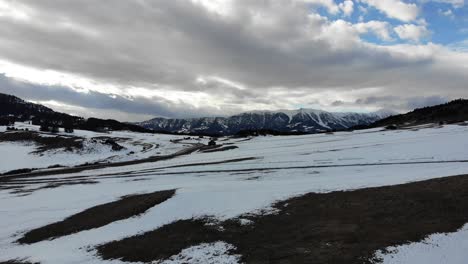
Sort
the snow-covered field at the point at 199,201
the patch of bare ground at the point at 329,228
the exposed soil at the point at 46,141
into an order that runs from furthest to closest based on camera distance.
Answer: the exposed soil at the point at 46,141, the snow-covered field at the point at 199,201, the patch of bare ground at the point at 329,228

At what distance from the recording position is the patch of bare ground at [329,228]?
1571 cm

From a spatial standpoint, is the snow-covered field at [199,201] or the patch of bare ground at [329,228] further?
the snow-covered field at [199,201]

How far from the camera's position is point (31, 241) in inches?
910

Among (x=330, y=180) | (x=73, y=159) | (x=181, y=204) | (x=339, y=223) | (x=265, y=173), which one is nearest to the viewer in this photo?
(x=339, y=223)

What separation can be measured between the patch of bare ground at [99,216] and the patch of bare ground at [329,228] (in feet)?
18.3

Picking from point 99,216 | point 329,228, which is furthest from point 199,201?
point 329,228

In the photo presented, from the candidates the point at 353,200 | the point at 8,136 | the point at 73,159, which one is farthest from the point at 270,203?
the point at 8,136

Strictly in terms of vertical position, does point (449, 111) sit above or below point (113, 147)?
above

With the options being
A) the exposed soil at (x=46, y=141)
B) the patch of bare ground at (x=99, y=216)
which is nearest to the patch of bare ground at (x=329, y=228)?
the patch of bare ground at (x=99, y=216)

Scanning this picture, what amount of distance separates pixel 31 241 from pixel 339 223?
19.1m

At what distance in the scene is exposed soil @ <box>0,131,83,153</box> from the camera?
99938 millimetres

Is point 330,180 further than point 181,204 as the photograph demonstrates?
Yes

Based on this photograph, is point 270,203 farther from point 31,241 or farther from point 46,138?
point 46,138

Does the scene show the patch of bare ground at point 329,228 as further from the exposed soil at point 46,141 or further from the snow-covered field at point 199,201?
the exposed soil at point 46,141
